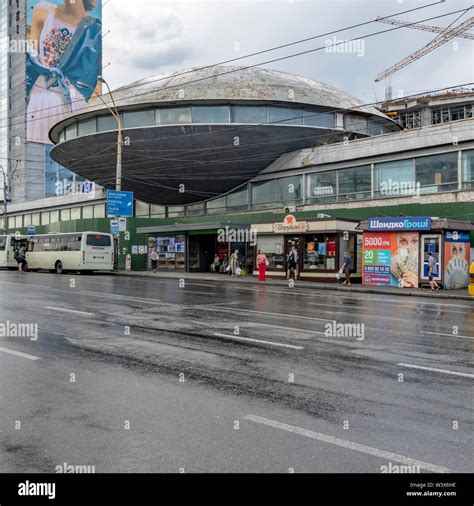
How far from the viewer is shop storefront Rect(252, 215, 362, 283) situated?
28594mm

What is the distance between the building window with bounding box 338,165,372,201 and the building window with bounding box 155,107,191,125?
41.3 ft

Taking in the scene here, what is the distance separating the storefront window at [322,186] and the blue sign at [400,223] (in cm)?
1047

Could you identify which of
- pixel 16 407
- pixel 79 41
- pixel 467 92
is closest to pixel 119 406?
pixel 16 407

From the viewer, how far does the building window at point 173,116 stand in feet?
133

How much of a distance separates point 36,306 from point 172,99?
2866 cm

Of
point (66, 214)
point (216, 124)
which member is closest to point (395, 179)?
point (216, 124)

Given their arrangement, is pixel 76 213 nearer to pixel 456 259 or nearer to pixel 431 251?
pixel 431 251

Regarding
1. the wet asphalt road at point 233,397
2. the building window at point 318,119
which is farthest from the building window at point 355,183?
→ the wet asphalt road at point 233,397

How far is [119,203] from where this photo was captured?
35156mm

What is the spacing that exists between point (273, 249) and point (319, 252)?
3304 mm

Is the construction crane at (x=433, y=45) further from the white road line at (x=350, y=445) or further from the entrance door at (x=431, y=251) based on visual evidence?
the white road line at (x=350, y=445)

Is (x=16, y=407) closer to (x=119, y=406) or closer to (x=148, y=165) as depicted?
(x=119, y=406)
